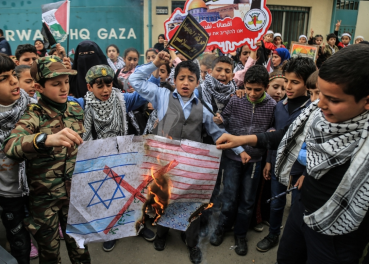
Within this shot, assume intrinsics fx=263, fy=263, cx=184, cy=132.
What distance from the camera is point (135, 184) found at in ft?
6.46

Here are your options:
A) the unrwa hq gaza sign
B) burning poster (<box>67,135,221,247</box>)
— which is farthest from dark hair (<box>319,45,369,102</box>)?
the unrwa hq gaza sign

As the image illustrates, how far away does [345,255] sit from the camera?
1.47 m

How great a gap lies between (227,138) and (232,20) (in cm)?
247

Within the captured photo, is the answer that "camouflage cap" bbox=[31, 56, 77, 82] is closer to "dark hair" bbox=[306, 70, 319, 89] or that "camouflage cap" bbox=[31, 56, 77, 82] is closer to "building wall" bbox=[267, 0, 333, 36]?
"dark hair" bbox=[306, 70, 319, 89]

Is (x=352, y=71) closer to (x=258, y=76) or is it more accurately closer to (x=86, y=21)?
(x=258, y=76)

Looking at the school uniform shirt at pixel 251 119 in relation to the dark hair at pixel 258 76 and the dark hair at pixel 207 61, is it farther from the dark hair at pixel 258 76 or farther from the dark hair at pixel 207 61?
the dark hair at pixel 207 61

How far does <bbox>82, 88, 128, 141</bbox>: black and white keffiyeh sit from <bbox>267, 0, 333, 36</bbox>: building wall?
1150 centimetres

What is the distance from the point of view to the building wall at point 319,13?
1170 centimetres

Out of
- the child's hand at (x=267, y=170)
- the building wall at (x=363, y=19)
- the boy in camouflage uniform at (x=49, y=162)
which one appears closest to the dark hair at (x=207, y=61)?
the child's hand at (x=267, y=170)

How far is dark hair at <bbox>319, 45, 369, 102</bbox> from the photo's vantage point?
1221 millimetres

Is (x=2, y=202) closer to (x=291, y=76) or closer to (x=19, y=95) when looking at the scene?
(x=19, y=95)

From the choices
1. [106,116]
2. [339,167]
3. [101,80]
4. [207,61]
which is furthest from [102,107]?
[207,61]

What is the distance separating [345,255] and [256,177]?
1417 mm

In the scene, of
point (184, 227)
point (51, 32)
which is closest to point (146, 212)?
point (184, 227)
